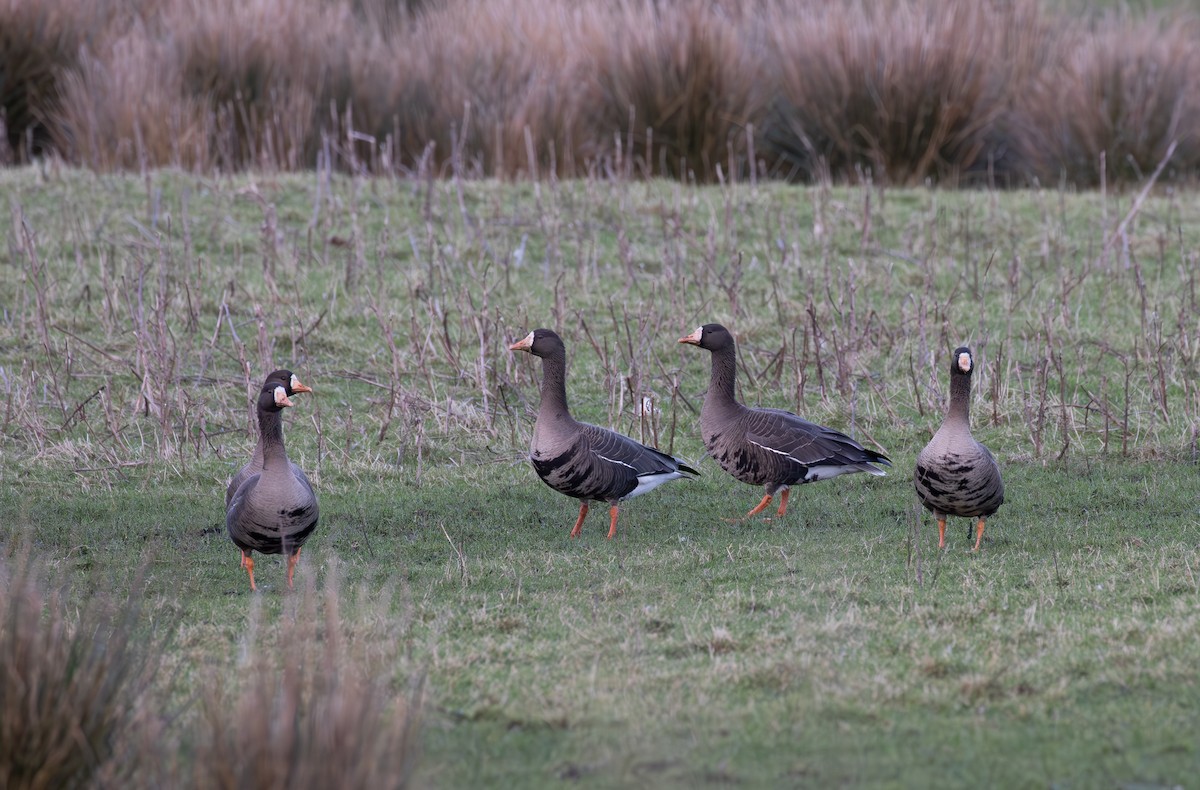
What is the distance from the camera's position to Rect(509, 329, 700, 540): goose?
27.8 feet

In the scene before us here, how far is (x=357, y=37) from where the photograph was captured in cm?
2038

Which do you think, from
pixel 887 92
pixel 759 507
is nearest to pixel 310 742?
pixel 759 507

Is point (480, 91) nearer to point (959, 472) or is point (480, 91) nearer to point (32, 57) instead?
point (32, 57)

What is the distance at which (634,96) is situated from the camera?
1850 cm

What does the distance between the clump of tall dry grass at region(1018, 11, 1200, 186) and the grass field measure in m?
1.60

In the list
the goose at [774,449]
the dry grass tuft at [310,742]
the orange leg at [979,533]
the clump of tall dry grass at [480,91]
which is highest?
the clump of tall dry grass at [480,91]

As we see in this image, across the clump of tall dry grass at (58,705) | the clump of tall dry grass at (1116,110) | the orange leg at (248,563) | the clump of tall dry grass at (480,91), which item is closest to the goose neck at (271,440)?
the orange leg at (248,563)

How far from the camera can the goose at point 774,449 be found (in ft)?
29.1

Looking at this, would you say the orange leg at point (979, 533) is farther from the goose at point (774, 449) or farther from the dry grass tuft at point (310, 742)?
the dry grass tuft at point (310, 742)

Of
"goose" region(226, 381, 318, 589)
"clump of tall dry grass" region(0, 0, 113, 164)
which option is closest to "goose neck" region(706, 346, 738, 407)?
"goose" region(226, 381, 318, 589)

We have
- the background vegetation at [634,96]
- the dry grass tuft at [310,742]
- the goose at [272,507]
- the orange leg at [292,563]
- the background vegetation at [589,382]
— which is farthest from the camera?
the background vegetation at [634,96]

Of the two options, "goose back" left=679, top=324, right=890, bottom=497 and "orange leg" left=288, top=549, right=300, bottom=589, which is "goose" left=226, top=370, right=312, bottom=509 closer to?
"orange leg" left=288, top=549, right=300, bottom=589

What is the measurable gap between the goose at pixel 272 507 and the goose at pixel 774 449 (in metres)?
2.79

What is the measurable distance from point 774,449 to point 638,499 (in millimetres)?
1284
